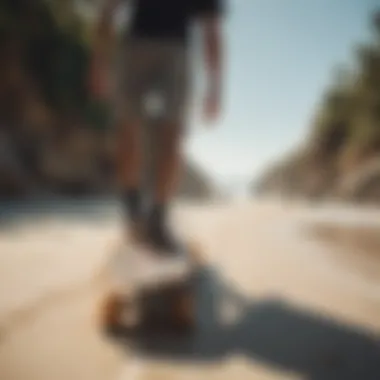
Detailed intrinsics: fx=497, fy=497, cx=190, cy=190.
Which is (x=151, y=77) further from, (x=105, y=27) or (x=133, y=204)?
(x=133, y=204)

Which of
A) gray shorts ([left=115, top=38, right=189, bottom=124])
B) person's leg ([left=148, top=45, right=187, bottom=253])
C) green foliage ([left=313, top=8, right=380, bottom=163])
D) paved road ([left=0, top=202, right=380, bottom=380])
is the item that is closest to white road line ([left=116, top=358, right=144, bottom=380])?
paved road ([left=0, top=202, right=380, bottom=380])

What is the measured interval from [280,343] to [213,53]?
54 centimetres

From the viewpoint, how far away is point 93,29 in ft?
3.20

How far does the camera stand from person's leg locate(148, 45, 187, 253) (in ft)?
2.99

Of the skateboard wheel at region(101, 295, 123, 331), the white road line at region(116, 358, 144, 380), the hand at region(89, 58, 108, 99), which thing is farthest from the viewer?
the hand at region(89, 58, 108, 99)

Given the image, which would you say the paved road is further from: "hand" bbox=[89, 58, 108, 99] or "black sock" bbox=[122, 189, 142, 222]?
"hand" bbox=[89, 58, 108, 99]

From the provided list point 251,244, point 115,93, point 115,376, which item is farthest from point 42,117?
point 115,376

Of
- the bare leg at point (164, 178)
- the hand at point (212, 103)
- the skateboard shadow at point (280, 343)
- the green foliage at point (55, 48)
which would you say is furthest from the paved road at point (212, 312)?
the green foliage at point (55, 48)

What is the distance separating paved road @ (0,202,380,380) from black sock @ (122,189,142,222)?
130mm

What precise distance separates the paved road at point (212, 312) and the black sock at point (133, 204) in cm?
13

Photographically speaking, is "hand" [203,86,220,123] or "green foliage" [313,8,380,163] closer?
"hand" [203,86,220,123]

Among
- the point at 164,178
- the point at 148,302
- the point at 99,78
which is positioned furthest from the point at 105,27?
the point at 148,302

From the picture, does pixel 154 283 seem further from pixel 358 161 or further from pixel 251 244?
pixel 358 161

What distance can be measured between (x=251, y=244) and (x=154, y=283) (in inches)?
25.5
